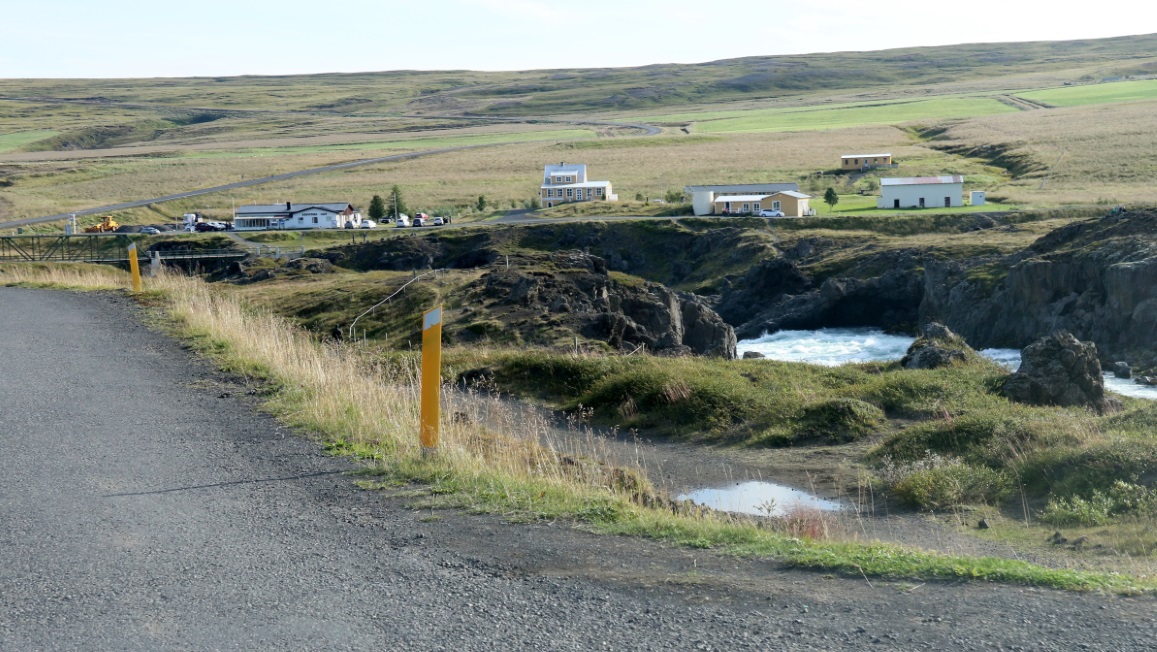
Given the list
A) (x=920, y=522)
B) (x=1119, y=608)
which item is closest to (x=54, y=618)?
(x=1119, y=608)

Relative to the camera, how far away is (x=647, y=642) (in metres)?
5.07

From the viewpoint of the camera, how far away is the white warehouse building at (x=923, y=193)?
7375 cm

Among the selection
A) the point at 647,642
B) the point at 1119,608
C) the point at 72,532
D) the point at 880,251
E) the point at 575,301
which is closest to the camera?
the point at 647,642

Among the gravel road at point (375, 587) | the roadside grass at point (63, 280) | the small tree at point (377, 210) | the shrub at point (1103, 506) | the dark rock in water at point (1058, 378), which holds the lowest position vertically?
the small tree at point (377, 210)

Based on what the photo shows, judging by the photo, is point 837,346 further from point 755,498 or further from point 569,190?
point 569,190

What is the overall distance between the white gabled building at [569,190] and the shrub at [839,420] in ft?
245

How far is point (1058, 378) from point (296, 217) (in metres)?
73.2

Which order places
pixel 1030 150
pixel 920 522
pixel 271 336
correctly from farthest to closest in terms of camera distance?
1. pixel 1030 150
2. pixel 271 336
3. pixel 920 522

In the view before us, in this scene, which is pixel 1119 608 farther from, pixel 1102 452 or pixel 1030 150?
pixel 1030 150

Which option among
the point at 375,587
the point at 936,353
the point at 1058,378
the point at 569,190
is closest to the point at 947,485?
the point at 1058,378

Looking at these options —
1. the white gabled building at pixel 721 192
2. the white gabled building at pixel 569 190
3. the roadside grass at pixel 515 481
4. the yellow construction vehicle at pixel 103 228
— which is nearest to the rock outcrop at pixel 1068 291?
the white gabled building at pixel 721 192

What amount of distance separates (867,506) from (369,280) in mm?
32314

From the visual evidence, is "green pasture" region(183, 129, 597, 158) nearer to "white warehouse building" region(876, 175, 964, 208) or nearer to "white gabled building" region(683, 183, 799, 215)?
"white gabled building" region(683, 183, 799, 215)

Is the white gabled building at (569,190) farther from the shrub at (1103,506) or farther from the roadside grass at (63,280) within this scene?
the shrub at (1103,506)
